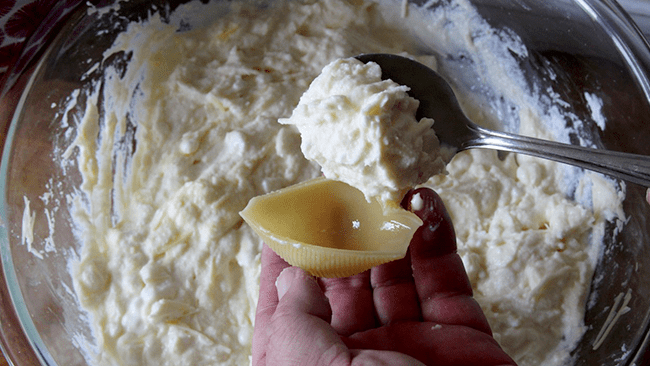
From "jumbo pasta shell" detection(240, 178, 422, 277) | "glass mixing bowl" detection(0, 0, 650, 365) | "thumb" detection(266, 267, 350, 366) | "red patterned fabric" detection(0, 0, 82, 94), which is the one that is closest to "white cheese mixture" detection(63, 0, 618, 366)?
"glass mixing bowl" detection(0, 0, 650, 365)

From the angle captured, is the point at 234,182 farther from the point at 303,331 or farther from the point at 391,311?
the point at 303,331

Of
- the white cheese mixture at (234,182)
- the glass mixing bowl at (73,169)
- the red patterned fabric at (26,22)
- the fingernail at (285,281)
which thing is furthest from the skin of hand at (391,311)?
the red patterned fabric at (26,22)

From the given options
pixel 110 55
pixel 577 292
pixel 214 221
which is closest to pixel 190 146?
pixel 214 221

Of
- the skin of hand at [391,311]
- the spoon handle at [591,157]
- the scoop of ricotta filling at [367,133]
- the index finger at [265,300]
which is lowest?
the index finger at [265,300]

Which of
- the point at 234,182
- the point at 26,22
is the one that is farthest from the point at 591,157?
the point at 26,22

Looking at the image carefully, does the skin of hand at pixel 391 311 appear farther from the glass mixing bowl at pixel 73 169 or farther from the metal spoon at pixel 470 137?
the glass mixing bowl at pixel 73 169

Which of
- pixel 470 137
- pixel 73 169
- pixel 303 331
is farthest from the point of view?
pixel 73 169
